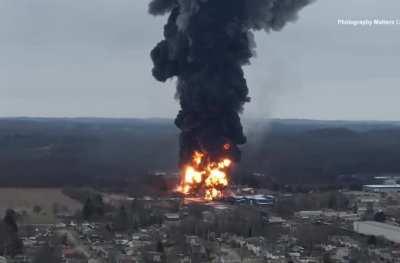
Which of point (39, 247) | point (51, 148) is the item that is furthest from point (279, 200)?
point (51, 148)

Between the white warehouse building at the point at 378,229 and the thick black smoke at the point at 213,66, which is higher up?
the thick black smoke at the point at 213,66

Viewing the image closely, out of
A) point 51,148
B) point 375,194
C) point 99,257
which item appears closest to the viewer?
point 99,257

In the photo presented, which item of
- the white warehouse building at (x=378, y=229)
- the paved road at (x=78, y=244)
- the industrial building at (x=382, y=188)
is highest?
the industrial building at (x=382, y=188)

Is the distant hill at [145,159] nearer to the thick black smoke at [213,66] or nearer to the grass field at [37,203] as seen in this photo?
the grass field at [37,203]

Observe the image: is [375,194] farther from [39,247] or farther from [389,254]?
[39,247]

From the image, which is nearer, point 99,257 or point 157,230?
point 99,257

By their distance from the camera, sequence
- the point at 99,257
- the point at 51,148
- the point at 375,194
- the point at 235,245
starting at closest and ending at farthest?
the point at 99,257, the point at 235,245, the point at 375,194, the point at 51,148

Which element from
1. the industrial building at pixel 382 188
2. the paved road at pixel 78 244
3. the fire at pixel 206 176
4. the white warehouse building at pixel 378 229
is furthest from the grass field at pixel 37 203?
the industrial building at pixel 382 188

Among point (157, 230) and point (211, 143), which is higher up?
point (211, 143)
